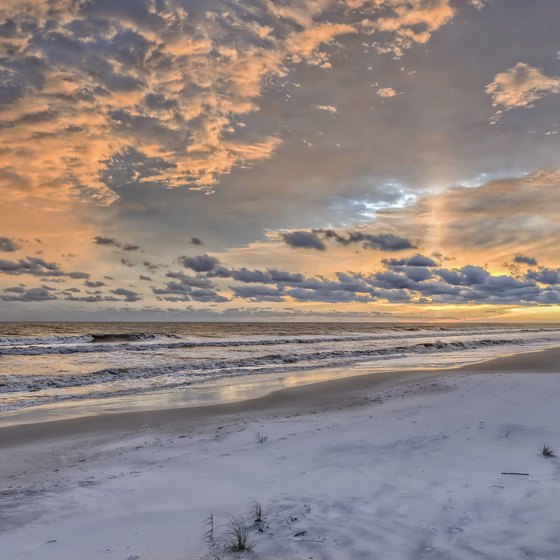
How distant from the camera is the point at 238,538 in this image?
4301 mm

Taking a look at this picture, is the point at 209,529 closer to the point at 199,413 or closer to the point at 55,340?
the point at 199,413

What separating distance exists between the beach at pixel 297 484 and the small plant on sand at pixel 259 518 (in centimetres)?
3

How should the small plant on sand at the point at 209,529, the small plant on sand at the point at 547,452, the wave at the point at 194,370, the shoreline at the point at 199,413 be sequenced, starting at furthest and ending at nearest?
the wave at the point at 194,370 < the shoreline at the point at 199,413 < the small plant on sand at the point at 547,452 < the small plant on sand at the point at 209,529

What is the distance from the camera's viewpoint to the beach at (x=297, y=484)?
173 inches

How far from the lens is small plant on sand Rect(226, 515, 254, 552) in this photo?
14.0 ft

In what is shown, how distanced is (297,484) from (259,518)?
1.26 m

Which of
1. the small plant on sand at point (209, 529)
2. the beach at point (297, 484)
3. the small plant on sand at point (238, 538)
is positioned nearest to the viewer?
the small plant on sand at point (238, 538)

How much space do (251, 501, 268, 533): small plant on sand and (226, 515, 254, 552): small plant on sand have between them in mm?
131

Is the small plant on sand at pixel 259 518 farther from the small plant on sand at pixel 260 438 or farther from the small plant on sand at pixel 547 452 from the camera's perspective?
the small plant on sand at pixel 547 452

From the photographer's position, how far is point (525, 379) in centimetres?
1502

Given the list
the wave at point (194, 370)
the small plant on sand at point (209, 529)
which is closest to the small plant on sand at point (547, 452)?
the small plant on sand at point (209, 529)

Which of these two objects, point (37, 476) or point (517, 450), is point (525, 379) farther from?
point (37, 476)

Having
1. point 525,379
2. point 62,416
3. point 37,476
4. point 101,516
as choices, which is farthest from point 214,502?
point 525,379

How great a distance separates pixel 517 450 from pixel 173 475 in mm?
5343
